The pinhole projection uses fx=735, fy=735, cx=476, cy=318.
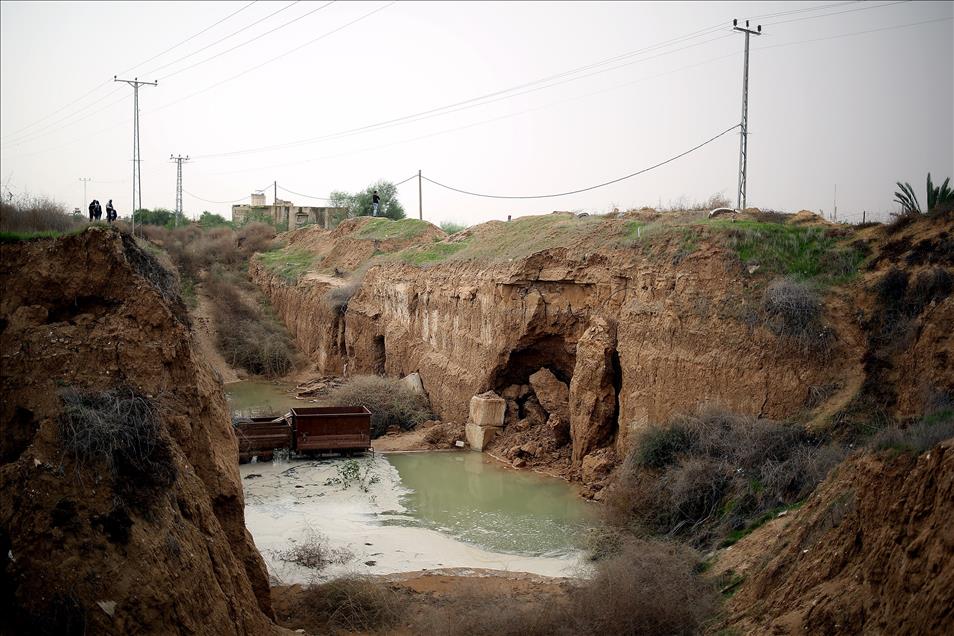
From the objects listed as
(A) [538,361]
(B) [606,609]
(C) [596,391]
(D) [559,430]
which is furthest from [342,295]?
(B) [606,609]

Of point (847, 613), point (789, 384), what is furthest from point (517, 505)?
point (847, 613)

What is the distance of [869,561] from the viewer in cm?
587

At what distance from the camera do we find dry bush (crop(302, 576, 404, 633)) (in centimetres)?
809

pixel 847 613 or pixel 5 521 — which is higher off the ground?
pixel 5 521

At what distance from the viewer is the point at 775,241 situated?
14555 mm

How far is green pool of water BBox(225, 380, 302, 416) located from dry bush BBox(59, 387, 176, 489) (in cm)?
1514

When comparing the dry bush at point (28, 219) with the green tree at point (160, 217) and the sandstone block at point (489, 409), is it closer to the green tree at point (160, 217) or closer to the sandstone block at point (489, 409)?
the sandstone block at point (489, 409)

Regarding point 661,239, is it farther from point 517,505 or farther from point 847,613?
point 847,613

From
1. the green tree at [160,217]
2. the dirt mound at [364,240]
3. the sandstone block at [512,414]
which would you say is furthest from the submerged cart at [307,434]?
the green tree at [160,217]

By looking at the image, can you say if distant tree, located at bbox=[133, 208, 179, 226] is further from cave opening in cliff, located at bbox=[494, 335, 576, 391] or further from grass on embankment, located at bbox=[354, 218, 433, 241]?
cave opening in cliff, located at bbox=[494, 335, 576, 391]

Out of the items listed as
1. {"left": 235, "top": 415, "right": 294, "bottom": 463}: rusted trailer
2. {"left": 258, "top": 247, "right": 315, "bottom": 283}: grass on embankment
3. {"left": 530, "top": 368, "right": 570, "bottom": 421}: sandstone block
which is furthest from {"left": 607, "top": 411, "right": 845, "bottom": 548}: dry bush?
{"left": 258, "top": 247, "right": 315, "bottom": 283}: grass on embankment

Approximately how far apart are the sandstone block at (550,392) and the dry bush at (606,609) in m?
9.37

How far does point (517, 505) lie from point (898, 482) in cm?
910

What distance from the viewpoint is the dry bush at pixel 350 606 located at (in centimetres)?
809
